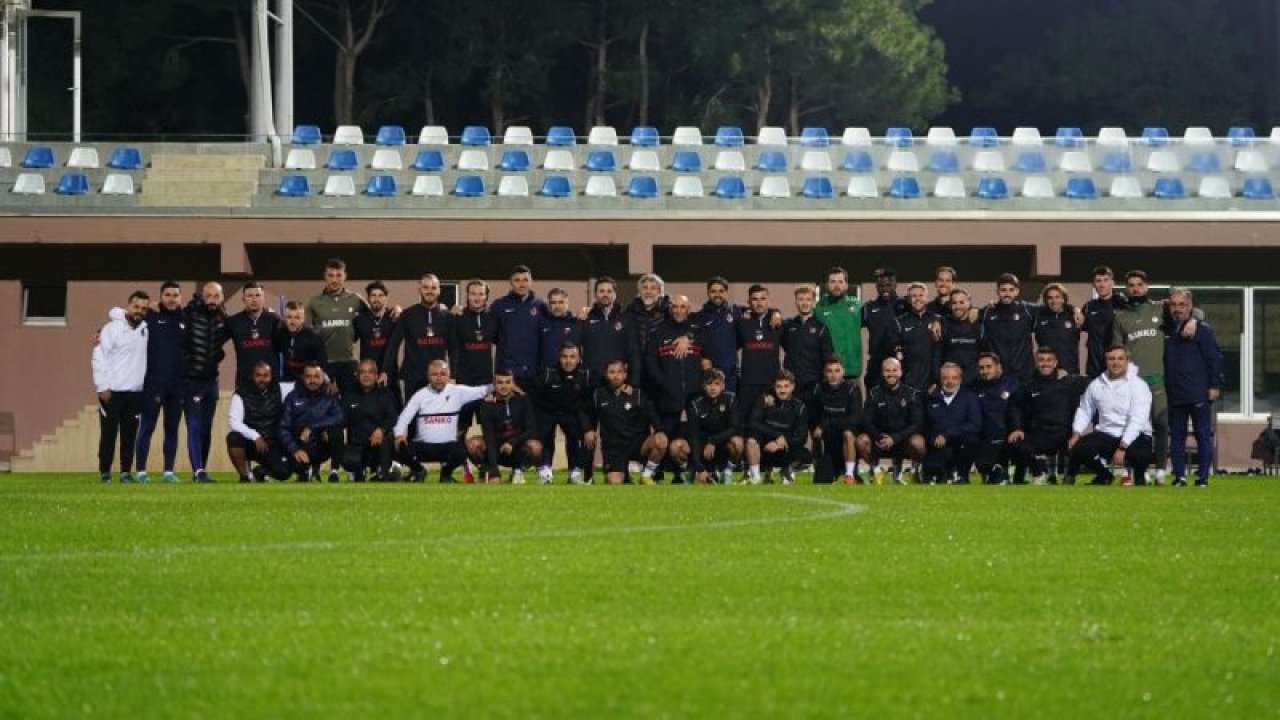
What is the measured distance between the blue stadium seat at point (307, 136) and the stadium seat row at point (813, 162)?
0.39 m

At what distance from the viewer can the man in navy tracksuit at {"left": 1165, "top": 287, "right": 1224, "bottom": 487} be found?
19562 millimetres

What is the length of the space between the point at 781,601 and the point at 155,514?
6.10 m

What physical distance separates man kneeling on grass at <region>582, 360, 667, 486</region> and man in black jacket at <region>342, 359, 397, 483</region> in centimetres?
165

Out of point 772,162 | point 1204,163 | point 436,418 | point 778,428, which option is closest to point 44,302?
point 772,162

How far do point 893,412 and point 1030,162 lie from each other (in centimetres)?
1577

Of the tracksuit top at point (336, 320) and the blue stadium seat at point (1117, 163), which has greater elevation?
the blue stadium seat at point (1117, 163)

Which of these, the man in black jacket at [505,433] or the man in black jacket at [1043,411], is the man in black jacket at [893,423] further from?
the man in black jacket at [505,433]

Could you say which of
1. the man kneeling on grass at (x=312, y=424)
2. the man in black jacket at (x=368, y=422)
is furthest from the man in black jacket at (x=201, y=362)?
the man in black jacket at (x=368, y=422)

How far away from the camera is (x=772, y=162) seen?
34938 millimetres

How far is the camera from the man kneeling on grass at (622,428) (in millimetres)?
19453

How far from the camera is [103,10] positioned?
5406 centimetres

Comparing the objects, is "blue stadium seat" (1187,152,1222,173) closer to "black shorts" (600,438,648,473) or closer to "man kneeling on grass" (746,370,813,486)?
"man kneeling on grass" (746,370,813,486)

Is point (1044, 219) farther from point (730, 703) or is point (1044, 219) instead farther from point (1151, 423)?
point (730, 703)

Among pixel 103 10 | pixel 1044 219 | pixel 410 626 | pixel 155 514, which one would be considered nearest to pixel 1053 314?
pixel 155 514
